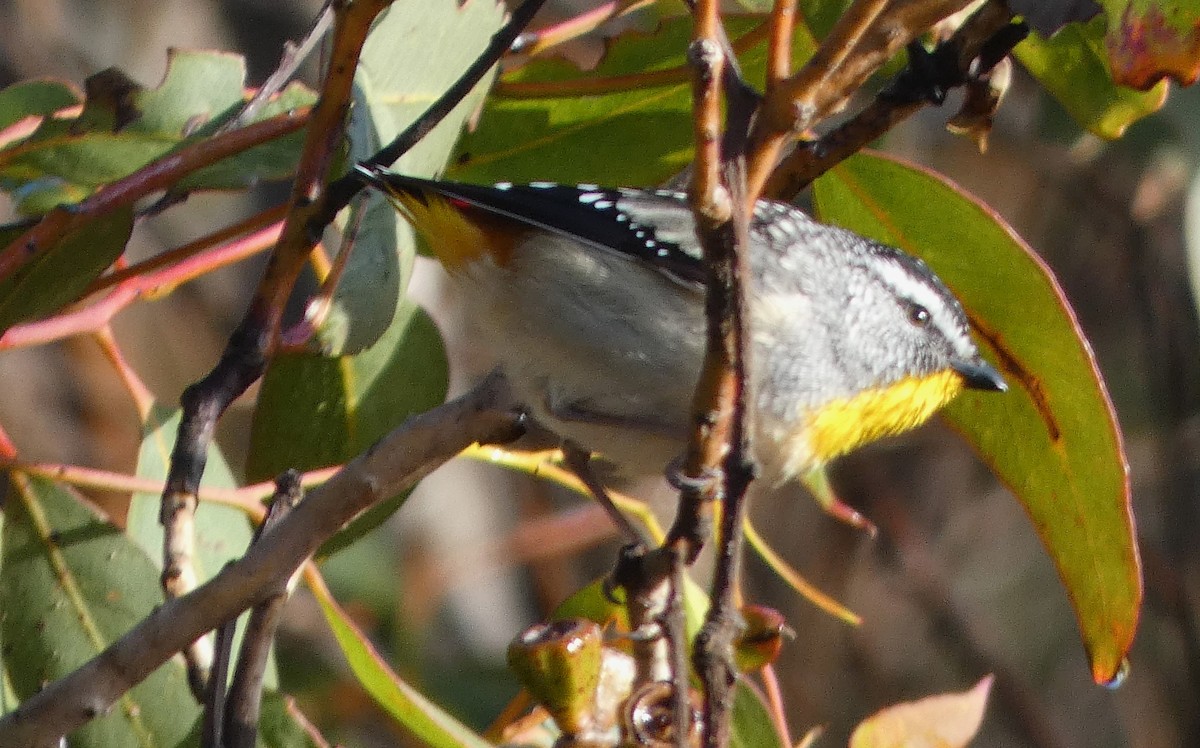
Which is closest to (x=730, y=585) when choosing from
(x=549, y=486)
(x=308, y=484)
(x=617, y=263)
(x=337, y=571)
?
(x=617, y=263)

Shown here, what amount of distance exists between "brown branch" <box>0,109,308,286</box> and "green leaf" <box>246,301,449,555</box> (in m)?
0.39

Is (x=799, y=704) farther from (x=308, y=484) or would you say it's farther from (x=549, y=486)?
(x=308, y=484)

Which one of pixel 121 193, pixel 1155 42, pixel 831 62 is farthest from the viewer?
pixel 121 193

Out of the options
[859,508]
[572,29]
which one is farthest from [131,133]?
[859,508]

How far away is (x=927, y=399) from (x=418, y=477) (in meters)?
0.74

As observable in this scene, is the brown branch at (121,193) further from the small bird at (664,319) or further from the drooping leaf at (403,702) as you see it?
the drooping leaf at (403,702)

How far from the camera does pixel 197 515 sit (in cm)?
198

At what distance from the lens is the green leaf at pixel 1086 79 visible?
182 centimetres

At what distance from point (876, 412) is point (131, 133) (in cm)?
108

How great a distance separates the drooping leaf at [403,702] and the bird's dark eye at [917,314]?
0.86 m


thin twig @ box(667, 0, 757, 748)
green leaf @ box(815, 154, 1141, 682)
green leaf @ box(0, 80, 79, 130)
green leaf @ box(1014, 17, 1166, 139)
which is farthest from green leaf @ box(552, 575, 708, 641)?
green leaf @ box(0, 80, 79, 130)

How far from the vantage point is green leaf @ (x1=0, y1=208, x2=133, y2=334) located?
1722mm

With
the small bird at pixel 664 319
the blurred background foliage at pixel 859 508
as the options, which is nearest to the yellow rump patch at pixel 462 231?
the small bird at pixel 664 319

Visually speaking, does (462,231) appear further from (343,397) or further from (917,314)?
(917,314)
